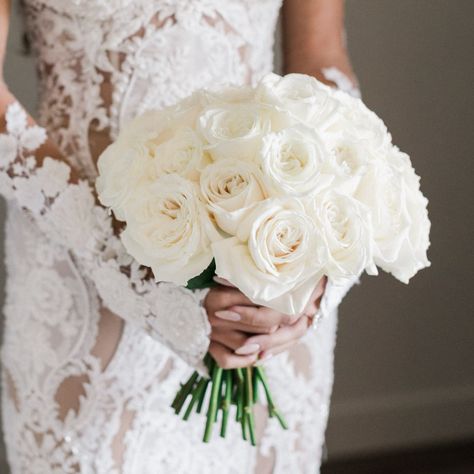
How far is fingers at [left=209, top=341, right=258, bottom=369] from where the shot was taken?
1100mm

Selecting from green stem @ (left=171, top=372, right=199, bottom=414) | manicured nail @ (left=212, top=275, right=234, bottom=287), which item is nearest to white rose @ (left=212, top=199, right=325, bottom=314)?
manicured nail @ (left=212, top=275, right=234, bottom=287)

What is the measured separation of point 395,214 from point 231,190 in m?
0.21

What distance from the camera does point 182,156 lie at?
0.95 meters

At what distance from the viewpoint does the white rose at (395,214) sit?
37.4 inches

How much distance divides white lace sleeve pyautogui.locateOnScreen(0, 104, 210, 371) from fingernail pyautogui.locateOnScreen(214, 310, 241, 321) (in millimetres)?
22

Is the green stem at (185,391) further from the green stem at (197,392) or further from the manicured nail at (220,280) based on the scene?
the manicured nail at (220,280)

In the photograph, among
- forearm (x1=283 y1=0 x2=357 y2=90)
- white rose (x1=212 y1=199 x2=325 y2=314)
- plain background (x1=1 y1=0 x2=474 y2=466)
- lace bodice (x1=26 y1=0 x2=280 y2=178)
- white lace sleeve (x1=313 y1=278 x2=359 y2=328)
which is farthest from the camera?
plain background (x1=1 y1=0 x2=474 y2=466)

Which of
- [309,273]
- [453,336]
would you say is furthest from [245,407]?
[453,336]

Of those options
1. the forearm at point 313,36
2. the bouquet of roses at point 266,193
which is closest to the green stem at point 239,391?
the bouquet of roses at point 266,193

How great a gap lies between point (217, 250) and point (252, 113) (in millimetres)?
166

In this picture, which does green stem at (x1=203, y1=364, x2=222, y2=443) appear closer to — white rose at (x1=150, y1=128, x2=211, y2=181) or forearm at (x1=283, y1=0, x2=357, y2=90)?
white rose at (x1=150, y1=128, x2=211, y2=181)

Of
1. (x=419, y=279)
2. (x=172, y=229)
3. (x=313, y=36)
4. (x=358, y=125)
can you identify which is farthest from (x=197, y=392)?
(x=419, y=279)

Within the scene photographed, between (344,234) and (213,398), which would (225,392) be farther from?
(344,234)

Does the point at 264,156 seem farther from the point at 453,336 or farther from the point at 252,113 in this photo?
the point at 453,336
